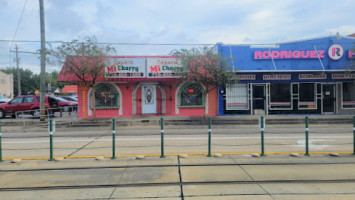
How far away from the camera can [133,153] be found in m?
8.76

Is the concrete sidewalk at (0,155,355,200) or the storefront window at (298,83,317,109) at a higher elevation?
the storefront window at (298,83,317,109)

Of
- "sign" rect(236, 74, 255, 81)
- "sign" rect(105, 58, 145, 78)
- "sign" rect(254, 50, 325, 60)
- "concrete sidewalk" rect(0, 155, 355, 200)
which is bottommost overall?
"concrete sidewalk" rect(0, 155, 355, 200)

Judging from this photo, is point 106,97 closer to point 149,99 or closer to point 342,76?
point 149,99

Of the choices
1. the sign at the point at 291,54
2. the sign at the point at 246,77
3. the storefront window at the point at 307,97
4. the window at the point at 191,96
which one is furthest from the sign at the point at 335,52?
the window at the point at 191,96

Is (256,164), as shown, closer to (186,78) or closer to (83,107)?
(186,78)

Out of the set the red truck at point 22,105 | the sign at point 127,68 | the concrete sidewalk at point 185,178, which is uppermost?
the sign at point 127,68

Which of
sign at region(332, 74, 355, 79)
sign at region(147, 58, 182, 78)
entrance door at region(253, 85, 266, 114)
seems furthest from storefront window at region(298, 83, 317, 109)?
sign at region(147, 58, 182, 78)

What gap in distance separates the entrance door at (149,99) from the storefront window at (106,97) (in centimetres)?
188

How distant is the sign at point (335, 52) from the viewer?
1903 cm

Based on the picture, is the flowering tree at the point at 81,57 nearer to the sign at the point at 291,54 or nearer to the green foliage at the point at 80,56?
the green foliage at the point at 80,56

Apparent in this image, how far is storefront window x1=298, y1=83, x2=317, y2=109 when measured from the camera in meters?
20.1

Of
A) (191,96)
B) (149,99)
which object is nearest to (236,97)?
(191,96)

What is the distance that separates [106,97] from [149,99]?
300 cm

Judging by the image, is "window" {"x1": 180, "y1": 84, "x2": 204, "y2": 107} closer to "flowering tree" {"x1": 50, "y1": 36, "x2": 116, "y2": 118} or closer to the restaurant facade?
the restaurant facade
